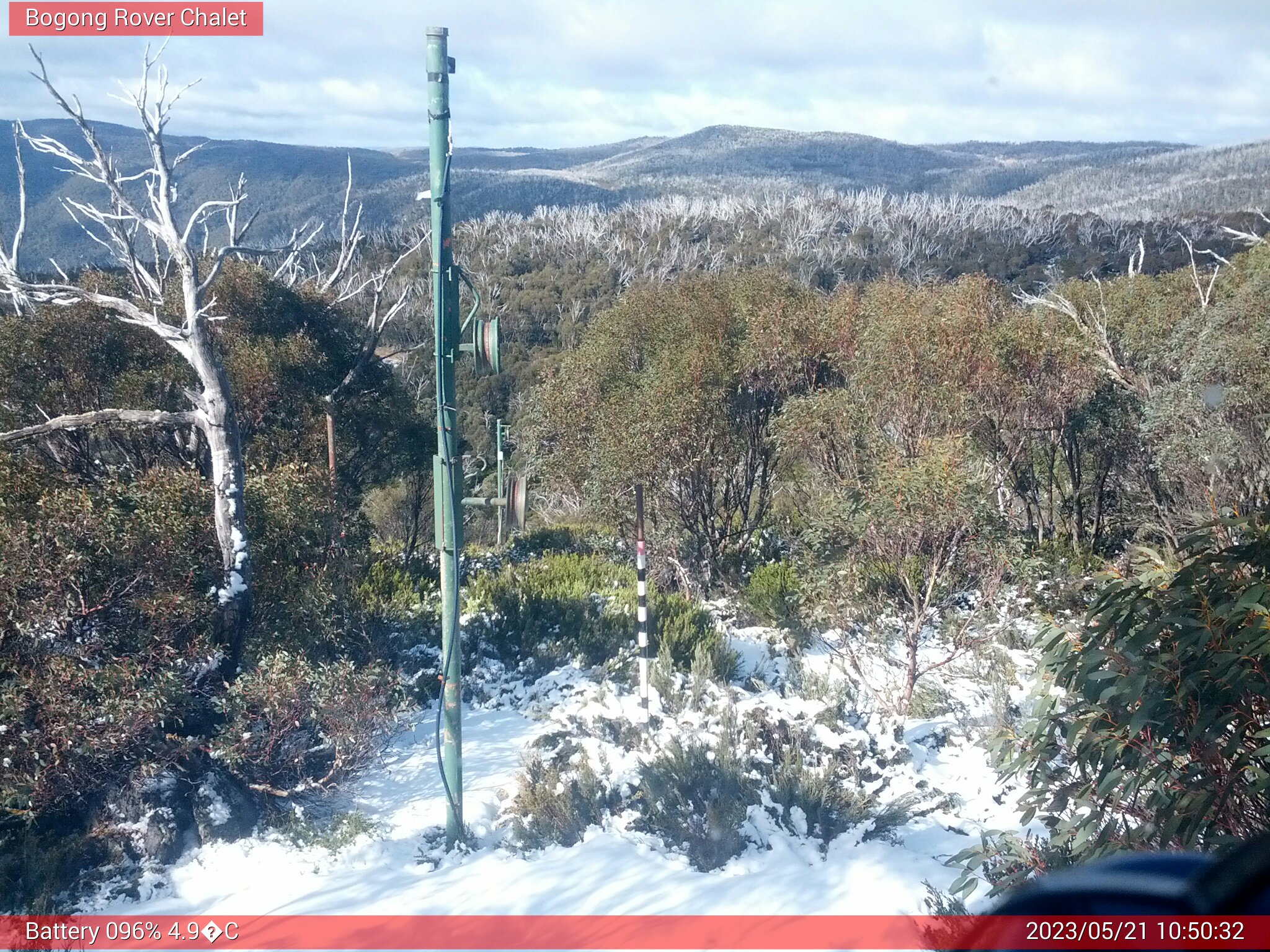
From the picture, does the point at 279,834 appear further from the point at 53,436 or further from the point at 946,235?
the point at 946,235

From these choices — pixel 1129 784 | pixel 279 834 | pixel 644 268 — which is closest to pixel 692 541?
pixel 279 834

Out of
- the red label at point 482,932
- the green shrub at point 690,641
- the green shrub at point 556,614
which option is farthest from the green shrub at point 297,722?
the green shrub at point 690,641

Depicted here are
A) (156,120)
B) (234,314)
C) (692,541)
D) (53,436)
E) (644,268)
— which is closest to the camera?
(156,120)

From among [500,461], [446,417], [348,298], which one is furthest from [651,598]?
[348,298]

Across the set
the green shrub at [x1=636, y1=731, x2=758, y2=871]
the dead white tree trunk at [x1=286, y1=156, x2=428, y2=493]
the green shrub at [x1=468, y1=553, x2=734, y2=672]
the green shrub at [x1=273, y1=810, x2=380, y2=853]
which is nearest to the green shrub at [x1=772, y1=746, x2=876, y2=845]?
the green shrub at [x1=636, y1=731, x2=758, y2=871]

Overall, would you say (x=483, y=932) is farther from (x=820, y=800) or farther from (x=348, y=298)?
(x=348, y=298)

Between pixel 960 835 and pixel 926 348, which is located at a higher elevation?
pixel 926 348
